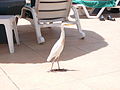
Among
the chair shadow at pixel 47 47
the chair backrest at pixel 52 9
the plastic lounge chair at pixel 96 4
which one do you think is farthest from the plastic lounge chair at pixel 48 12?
the plastic lounge chair at pixel 96 4

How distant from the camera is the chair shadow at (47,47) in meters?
3.30

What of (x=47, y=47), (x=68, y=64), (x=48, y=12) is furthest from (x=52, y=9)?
(x=68, y=64)

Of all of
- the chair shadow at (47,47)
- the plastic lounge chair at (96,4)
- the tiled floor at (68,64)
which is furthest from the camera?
the plastic lounge chair at (96,4)

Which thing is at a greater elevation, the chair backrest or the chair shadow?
the chair backrest

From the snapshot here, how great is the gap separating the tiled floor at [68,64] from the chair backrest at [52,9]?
404 millimetres

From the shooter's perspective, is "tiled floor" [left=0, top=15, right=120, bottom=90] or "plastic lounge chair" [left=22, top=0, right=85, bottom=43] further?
"plastic lounge chair" [left=22, top=0, right=85, bottom=43]

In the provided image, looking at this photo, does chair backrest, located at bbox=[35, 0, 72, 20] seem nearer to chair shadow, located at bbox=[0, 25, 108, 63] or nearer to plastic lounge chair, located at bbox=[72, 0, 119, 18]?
chair shadow, located at bbox=[0, 25, 108, 63]

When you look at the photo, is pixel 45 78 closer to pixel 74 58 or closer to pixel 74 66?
pixel 74 66

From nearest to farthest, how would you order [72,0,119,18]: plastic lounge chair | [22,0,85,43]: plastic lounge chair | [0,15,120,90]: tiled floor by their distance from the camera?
[0,15,120,90]: tiled floor < [22,0,85,43]: plastic lounge chair < [72,0,119,18]: plastic lounge chair

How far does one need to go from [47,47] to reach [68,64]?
827 millimetres

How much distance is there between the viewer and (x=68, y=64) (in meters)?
3.08

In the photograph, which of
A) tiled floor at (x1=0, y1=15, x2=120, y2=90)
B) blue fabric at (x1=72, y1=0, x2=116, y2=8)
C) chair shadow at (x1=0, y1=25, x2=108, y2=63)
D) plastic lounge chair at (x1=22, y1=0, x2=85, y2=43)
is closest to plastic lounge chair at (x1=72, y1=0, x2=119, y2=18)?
blue fabric at (x1=72, y1=0, x2=116, y2=8)

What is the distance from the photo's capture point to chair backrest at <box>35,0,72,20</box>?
4.18 metres

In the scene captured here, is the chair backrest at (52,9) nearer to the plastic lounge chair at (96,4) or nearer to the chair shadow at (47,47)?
the chair shadow at (47,47)
